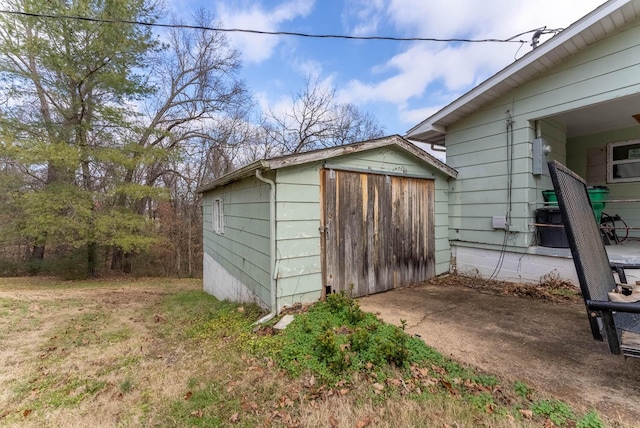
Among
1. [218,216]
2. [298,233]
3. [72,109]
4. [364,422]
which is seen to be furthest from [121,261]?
[364,422]

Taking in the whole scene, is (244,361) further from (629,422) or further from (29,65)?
(29,65)

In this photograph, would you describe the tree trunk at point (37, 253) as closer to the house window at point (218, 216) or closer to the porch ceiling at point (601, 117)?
the house window at point (218, 216)

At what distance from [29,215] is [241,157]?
9.94m

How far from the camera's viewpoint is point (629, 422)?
6.02 feet

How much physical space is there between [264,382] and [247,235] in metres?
2.93

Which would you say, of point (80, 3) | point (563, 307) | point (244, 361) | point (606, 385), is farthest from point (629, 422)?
point (80, 3)

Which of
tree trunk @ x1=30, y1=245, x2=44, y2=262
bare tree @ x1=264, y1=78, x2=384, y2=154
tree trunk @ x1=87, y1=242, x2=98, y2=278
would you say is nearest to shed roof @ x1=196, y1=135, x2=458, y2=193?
tree trunk @ x1=87, y1=242, x2=98, y2=278

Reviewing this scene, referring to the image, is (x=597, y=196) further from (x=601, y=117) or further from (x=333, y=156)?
(x=333, y=156)

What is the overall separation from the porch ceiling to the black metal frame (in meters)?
3.25

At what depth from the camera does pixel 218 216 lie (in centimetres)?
753

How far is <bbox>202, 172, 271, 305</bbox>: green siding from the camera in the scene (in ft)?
14.2

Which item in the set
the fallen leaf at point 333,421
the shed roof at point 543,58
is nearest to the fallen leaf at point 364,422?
the fallen leaf at point 333,421

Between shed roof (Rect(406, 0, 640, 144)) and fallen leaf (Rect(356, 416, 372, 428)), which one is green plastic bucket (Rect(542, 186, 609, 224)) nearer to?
shed roof (Rect(406, 0, 640, 144))

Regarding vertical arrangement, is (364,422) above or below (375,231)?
below
